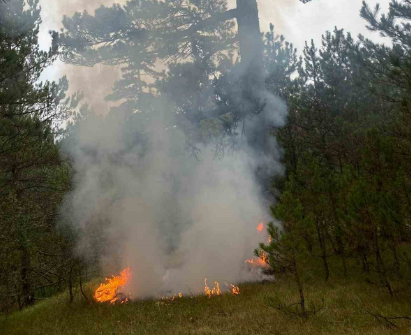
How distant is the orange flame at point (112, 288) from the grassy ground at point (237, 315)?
284 mm

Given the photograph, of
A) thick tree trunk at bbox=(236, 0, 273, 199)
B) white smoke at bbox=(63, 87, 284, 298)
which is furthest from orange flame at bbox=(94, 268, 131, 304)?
thick tree trunk at bbox=(236, 0, 273, 199)

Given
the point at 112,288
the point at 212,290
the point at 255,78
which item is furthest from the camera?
the point at 255,78

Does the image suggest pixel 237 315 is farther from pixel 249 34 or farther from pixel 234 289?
pixel 249 34

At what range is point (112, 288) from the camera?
9492mm

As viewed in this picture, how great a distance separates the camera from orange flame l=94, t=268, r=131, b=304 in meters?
9.30

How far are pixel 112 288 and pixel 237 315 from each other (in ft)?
13.3

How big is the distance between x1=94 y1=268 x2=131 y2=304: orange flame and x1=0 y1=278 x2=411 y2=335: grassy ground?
0.93 feet

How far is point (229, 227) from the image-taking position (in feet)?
34.6

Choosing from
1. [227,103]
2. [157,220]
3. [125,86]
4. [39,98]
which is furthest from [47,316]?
[125,86]

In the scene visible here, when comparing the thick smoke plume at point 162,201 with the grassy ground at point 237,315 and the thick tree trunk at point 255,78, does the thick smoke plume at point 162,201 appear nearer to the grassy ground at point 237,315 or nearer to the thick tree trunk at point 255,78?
the thick tree trunk at point 255,78

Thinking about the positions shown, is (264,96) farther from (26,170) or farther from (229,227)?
(26,170)

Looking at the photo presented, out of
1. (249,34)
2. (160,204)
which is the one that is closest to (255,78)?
(249,34)

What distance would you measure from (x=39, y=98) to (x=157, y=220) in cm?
480

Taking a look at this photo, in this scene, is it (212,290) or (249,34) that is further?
(249,34)
